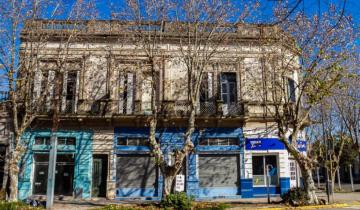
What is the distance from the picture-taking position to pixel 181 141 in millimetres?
21547

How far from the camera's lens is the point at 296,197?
1670 centimetres

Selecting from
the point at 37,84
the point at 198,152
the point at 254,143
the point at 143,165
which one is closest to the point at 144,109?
the point at 143,165

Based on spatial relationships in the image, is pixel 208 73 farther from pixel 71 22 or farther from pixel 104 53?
pixel 71 22

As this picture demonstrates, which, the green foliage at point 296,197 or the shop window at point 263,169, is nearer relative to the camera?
the green foliage at point 296,197

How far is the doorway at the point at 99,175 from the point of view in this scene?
20.8m

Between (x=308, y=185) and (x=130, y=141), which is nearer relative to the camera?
(x=308, y=185)

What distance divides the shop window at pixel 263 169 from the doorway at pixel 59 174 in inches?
420

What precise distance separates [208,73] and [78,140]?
8.65 metres

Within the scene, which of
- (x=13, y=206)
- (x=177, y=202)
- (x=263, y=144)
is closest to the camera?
(x=13, y=206)

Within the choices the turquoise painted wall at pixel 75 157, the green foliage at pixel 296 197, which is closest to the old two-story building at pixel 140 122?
the turquoise painted wall at pixel 75 157

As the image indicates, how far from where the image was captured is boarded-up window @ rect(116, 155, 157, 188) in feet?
68.8

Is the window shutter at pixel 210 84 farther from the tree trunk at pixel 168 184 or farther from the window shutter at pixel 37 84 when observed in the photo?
the window shutter at pixel 37 84

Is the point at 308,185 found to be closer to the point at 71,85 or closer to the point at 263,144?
the point at 263,144

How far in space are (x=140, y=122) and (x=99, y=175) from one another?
12.6 ft
